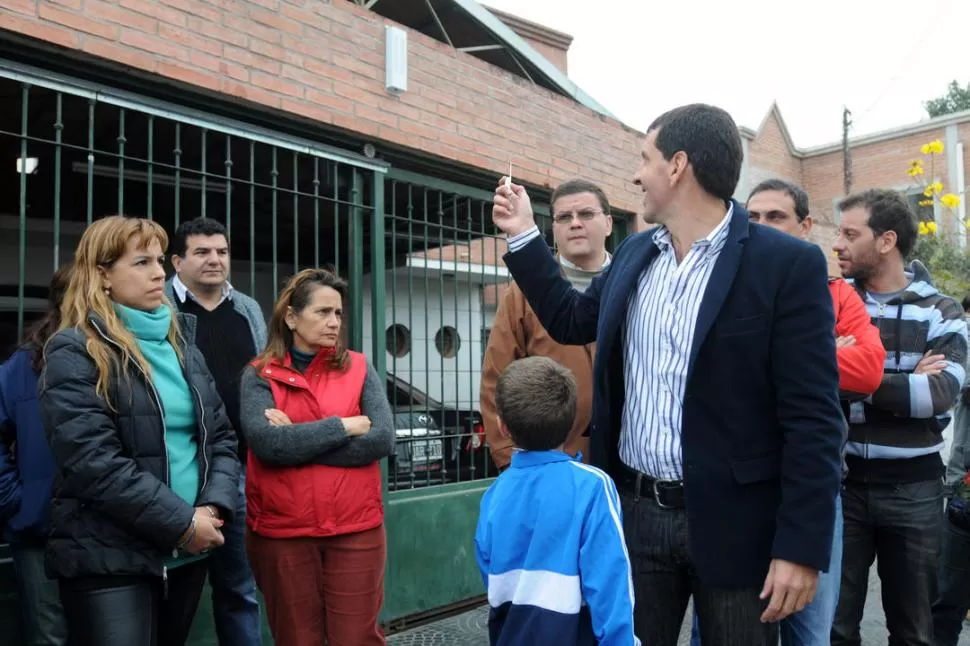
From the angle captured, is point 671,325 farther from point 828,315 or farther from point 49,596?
point 49,596

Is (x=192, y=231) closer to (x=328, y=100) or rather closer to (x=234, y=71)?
(x=234, y=71)

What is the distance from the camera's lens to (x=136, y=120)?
483cm

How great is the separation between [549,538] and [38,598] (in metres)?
2.02

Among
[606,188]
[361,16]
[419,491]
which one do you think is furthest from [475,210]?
[419,491]

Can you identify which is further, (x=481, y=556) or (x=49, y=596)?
(x=49, y=596)

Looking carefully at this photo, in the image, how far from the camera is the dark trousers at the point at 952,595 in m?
3.44

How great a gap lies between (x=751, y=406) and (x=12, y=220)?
342 inches

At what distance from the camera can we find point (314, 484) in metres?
3.03

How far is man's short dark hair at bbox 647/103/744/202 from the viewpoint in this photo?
6.52 ft

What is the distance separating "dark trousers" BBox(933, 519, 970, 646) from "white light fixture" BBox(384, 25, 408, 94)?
3762mm

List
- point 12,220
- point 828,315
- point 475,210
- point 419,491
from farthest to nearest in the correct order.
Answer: point 12,220 < point 475,210 < point 419,491 < point 828,315

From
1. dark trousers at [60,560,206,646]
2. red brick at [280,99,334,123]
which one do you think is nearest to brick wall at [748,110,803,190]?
red brick at [280,99,334,123]

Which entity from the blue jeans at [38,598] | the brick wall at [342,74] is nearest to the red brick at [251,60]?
the brick wall at [342,74]

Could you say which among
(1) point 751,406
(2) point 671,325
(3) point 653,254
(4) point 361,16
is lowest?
(1) point 751,406
